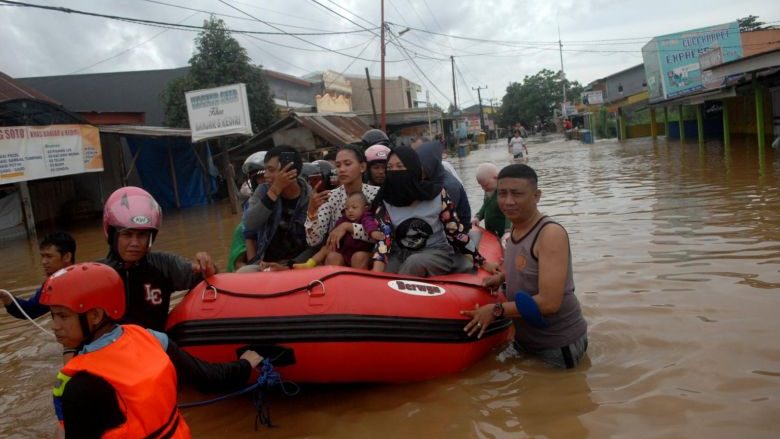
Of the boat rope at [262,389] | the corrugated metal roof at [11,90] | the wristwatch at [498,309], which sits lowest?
the boat rope at [262,389]

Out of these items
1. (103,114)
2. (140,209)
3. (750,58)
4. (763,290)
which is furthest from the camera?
(103,114)

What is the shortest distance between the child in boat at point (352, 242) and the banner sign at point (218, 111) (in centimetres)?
1092

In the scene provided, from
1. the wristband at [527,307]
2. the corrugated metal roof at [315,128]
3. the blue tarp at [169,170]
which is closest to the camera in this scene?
the wristband at [527,307]

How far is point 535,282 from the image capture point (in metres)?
3.13

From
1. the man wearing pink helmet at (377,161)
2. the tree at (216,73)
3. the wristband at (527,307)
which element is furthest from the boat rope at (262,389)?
the tree at (216,73)

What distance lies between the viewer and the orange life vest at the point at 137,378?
1737 millimetres

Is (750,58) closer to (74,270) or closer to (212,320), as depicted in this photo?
(212,320)

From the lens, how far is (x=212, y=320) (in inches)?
121

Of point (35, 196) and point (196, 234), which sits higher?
point (35, 196)

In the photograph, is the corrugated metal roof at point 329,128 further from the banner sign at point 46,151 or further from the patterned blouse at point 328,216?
the patterned blouse at point 328,216

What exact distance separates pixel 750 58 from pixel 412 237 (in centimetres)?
1249

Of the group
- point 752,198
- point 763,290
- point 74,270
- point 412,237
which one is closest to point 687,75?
point 752,198

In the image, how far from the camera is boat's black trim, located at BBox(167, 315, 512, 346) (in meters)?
2.96

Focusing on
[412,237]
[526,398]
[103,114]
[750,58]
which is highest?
[103,114]
